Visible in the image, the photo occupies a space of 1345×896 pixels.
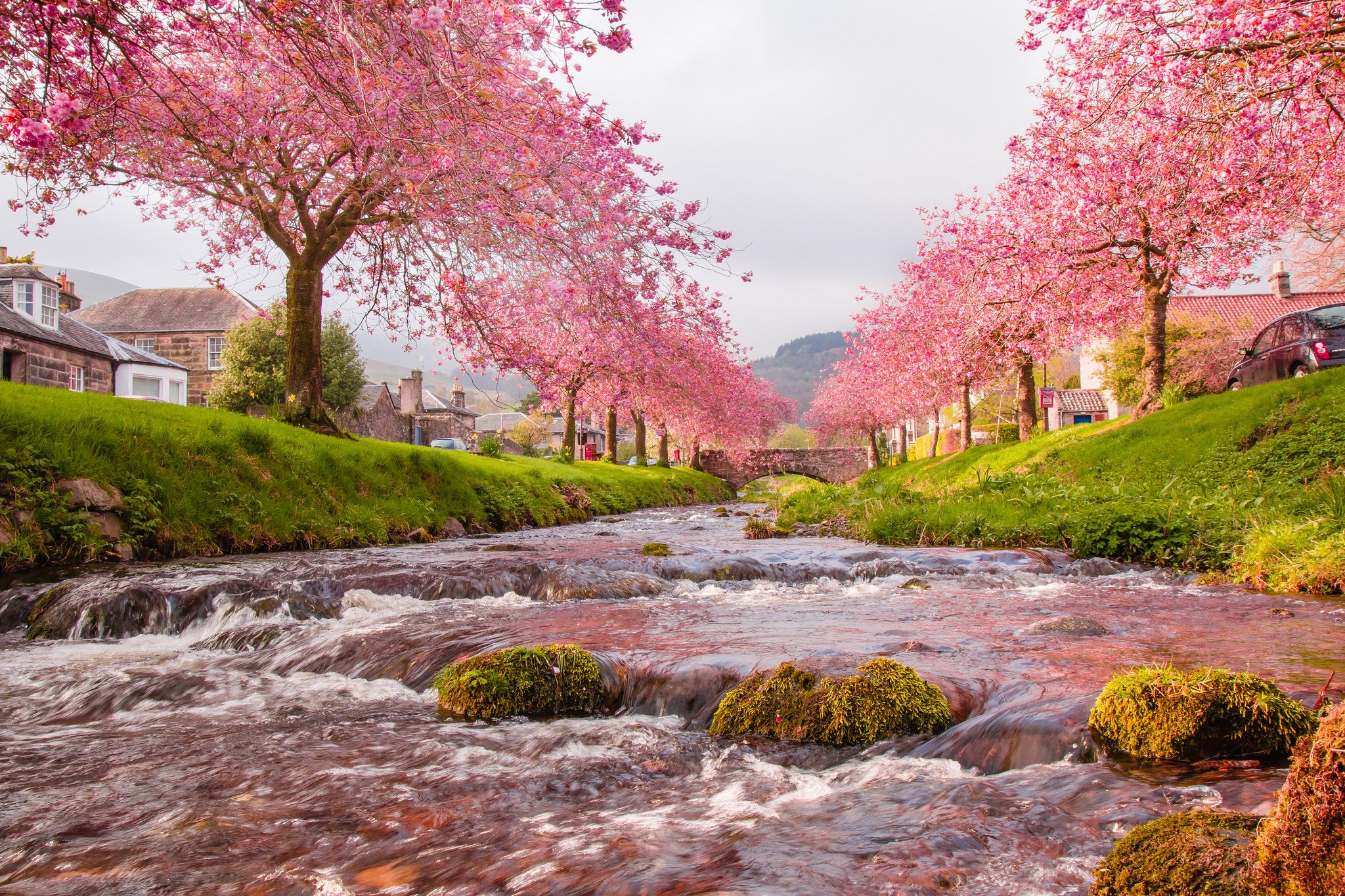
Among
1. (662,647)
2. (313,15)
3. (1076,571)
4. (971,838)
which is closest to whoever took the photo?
(971,838)

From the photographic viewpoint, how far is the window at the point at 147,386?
43.7 metres

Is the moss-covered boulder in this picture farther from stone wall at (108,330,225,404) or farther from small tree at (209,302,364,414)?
stone wall at (108,330,225,404)

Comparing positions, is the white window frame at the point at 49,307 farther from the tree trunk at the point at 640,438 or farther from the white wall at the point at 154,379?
the tree trunk at the point at 640,438

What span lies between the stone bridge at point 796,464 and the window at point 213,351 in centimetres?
3645

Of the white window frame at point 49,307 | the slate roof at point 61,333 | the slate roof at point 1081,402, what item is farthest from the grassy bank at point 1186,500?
the slate roof at point 1081,402

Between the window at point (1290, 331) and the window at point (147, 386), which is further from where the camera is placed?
the window at point (147, 386)

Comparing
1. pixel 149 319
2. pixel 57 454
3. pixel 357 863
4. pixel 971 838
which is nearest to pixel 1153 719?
pixel 971 838

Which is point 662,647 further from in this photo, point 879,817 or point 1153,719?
point 1153,719

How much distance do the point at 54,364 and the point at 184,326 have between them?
2365 centimetres

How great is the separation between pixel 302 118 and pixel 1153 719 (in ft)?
45.9

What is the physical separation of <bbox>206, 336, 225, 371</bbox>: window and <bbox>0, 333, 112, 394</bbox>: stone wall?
1778 cm

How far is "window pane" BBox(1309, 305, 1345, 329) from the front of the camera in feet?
54.9

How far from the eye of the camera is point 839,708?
3.69 metres

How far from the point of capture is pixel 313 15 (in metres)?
5.70
